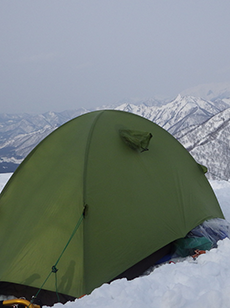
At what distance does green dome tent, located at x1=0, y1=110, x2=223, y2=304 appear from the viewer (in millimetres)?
3990

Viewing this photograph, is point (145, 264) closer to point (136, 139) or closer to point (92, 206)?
point (92, 206)

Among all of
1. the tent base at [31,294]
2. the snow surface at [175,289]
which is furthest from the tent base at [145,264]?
the tent base at [31,294]

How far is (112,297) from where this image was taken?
3143mm

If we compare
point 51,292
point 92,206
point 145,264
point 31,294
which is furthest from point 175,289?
point 31,294

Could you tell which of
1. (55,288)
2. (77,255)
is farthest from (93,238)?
(55,288)

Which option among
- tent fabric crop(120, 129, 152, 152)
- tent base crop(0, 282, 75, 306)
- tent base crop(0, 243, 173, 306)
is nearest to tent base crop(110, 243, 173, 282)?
tent base crop(0, 243, 173, 306)

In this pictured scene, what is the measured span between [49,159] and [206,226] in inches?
149

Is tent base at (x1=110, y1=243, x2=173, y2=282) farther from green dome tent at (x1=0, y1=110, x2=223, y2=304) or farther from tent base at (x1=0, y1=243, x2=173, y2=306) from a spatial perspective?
green dome tent at (x1=0, y1=110, x2=223, y2=304)

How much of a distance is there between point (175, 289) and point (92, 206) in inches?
75.7

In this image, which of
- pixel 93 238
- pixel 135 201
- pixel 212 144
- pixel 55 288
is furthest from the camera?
pixel 212 144

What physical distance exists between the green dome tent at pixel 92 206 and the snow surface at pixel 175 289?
2.20 ft

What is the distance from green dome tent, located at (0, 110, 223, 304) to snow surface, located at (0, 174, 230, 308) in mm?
669

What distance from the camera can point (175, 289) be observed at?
292cm

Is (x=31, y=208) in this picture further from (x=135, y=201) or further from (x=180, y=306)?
(x=180, y=306)
